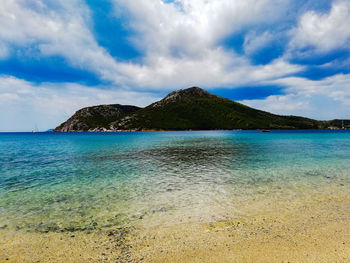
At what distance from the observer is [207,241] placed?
8.30m

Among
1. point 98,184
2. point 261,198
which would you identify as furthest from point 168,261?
point 98,184

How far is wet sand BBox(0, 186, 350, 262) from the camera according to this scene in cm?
727

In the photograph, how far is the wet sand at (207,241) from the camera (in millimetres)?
7270

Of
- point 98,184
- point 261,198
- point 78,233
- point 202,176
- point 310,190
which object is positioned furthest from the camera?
point 202,176

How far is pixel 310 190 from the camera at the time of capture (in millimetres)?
15531

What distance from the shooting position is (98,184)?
62.1 feet

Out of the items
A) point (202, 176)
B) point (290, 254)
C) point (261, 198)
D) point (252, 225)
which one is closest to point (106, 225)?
point (252, 225)

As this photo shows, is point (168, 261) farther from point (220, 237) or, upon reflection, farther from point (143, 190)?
point (143, 190)

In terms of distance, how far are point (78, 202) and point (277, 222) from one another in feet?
43.8

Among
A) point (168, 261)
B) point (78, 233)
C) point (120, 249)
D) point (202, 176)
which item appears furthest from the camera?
point (202, 176)

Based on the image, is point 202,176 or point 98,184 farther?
point 202,176

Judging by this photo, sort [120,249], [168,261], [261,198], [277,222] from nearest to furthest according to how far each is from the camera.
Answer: [168,261] → [120,249] → [277,222] → [261,198]

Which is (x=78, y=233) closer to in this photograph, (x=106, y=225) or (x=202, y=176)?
(x=106, y=225)

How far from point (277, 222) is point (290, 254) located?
291 centimetres
